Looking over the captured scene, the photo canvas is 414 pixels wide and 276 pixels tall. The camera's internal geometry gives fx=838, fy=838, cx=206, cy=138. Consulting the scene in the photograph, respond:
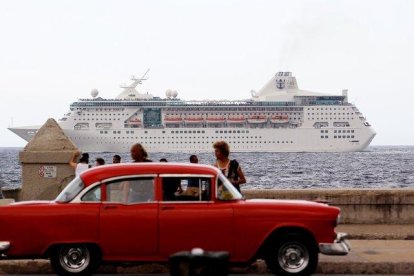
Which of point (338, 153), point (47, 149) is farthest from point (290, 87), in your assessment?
point (47, 149)

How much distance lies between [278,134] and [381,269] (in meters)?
124

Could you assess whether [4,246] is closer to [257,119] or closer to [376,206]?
[376,206]

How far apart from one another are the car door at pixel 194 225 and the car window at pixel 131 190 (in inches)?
6.4

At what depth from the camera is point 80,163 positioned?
1356 cm

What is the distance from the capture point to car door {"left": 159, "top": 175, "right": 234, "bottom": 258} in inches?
360

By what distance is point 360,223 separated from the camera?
13.9 meters

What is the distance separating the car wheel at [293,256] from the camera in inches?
362


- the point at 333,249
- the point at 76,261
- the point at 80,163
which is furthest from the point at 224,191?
the point at 80,163

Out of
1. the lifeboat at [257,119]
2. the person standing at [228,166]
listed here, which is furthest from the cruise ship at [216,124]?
the person standing at [228,166]

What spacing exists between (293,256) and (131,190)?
193 centimetres

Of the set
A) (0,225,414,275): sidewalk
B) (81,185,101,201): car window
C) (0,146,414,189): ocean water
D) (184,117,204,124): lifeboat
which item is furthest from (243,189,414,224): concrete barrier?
(184,117,204,124): lifeboat

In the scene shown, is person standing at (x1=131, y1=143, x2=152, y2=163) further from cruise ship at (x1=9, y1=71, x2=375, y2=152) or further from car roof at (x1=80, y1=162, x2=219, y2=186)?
cruise ship at (x1=9, y1=71, x2=375, y2=152)

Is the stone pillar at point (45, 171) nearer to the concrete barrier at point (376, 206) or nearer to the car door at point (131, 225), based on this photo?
the concrete barrier at point (376, 206)

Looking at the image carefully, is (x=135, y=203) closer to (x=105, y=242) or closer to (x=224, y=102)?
(x=105, y=242)
